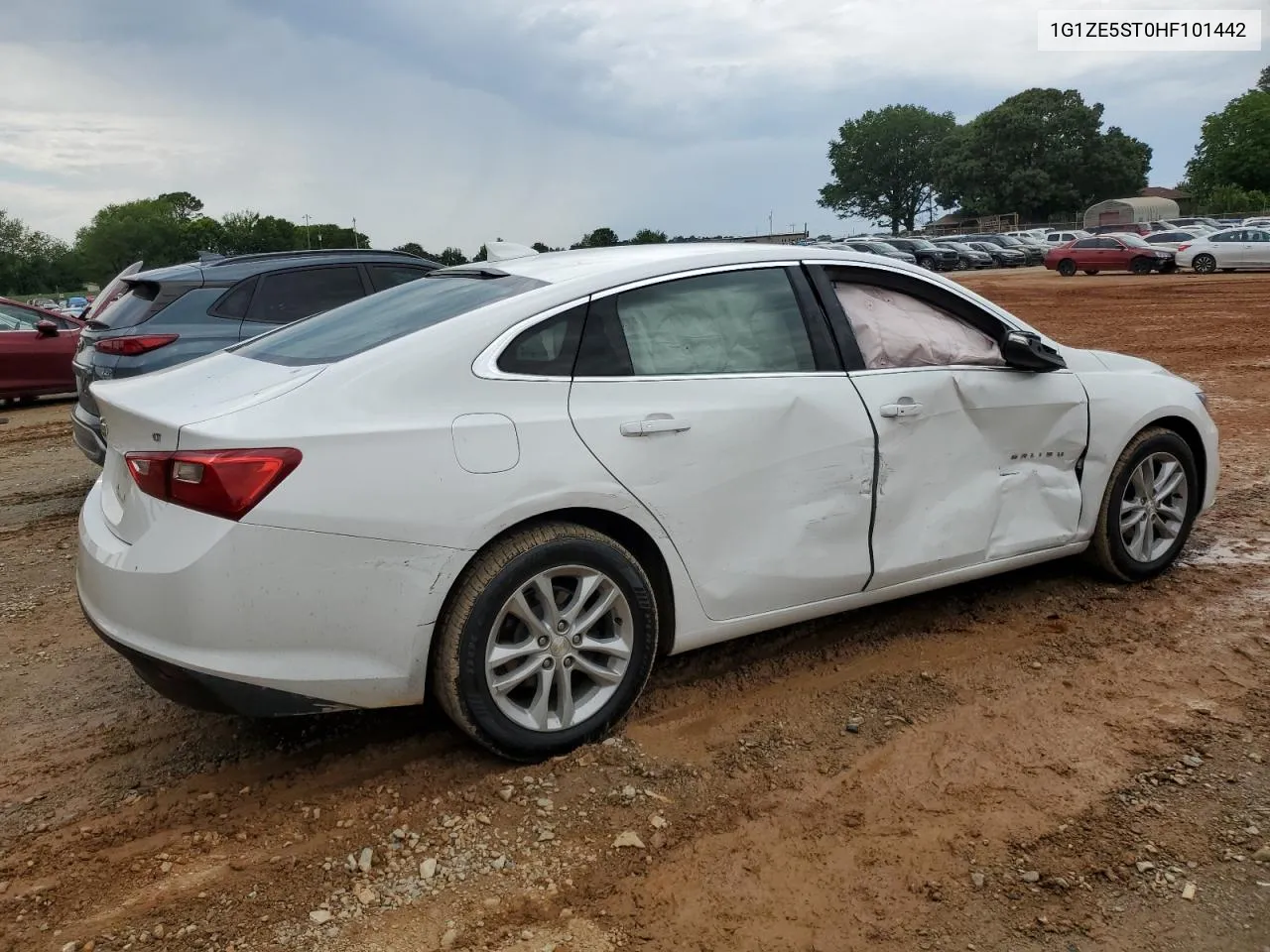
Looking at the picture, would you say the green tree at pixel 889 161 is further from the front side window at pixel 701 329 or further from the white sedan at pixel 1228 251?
the front side window at pixel 701 329

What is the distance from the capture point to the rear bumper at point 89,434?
612 cm

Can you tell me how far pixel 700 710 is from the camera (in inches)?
142

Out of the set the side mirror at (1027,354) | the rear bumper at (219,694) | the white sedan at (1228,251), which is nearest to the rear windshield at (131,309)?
the rear bumper at (219,694)

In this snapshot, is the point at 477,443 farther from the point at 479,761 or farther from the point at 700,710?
the point at 700,710

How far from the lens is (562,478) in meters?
3.08

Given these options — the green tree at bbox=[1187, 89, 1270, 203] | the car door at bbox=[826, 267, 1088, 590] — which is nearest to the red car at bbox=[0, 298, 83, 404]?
the car door at bbox=[826, 267, 1088, 590]

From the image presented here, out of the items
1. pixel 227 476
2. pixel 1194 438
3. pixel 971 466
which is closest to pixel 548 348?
pixel 227 476

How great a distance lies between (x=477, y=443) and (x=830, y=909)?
158cm

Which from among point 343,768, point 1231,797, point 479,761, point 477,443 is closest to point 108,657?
point 343,768

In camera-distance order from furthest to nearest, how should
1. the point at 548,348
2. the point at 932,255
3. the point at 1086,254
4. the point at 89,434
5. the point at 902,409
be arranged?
the point at 932,255
the point at 1086,254
the point at 89,434
the point at 902,409
the point at 548,348

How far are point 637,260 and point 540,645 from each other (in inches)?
55.6

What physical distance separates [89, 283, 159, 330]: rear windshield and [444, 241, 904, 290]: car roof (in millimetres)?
4194

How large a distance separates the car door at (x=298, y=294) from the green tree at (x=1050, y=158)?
8446 cm

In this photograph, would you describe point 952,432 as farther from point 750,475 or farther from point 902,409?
point 750,475
